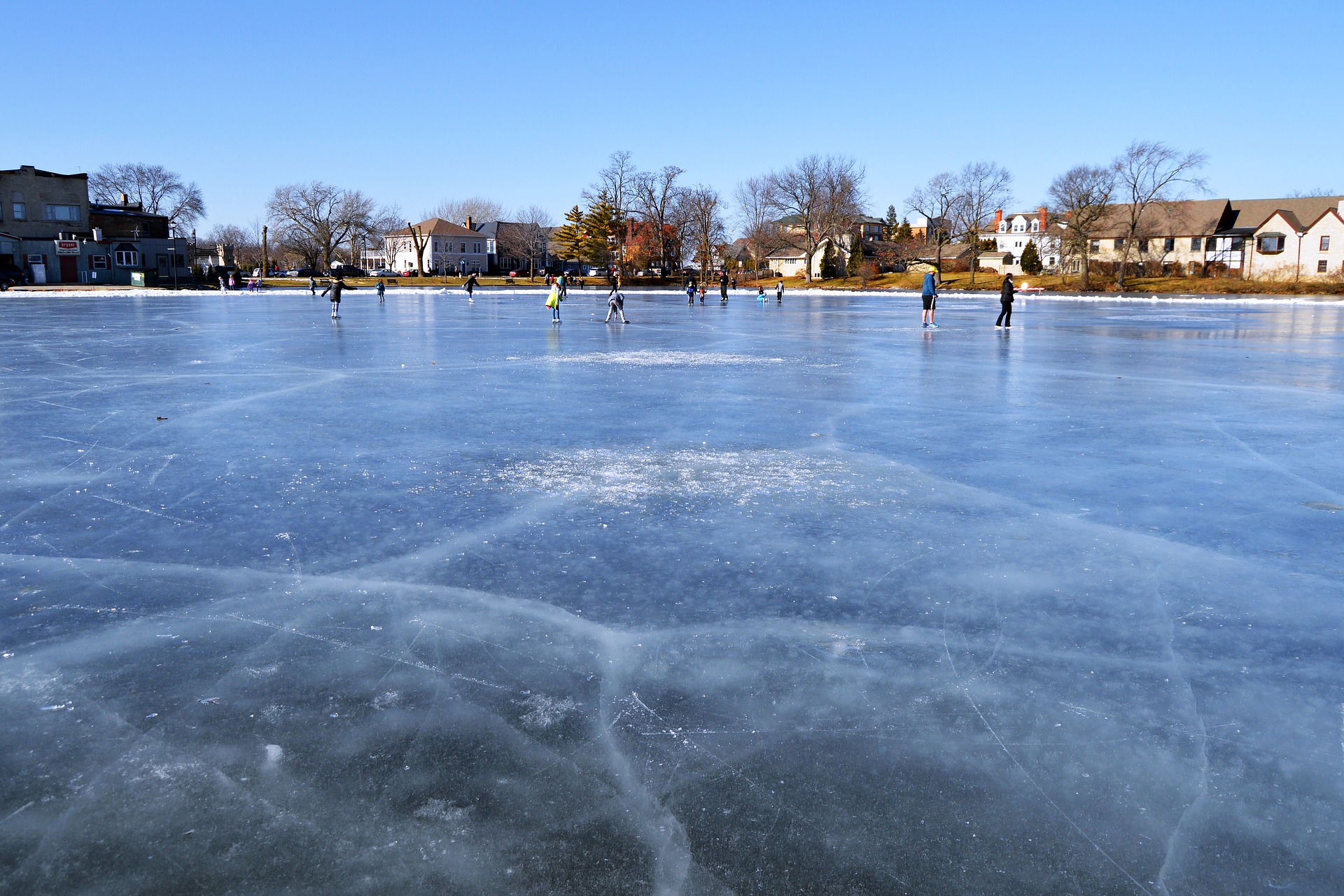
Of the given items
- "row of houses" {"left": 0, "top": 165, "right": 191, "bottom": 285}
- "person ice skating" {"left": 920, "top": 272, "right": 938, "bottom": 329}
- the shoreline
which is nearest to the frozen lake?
"person ice skating" {"left": 920, "top": 272, "right": 938, "bottom": 329}

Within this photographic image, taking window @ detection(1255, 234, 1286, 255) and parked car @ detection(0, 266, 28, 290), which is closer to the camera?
parked car @ detection(0, 266, 28, 290)

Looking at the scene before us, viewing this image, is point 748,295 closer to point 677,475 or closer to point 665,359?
point 665,359

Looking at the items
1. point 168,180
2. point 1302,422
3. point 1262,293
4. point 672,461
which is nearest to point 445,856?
point 672,461

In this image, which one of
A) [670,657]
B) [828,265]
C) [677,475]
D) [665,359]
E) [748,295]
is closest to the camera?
[670,657]

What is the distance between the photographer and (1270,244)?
78000 millimetres

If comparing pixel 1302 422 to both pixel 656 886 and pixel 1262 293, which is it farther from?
pixel 1262 293

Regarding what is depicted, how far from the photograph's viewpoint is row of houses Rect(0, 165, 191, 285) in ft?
217

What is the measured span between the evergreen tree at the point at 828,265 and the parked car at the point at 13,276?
64.9 metres

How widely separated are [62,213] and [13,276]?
1029 centimetres

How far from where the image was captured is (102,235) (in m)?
71.2

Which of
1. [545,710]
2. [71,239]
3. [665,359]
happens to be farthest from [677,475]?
[71,239]

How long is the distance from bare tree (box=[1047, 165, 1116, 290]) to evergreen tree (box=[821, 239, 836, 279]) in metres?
23.7

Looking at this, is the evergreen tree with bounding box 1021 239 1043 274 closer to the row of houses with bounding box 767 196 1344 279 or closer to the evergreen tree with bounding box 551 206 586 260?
the row of houses with bounding box 767 196 1344 279

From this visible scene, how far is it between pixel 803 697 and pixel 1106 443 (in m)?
6.00
